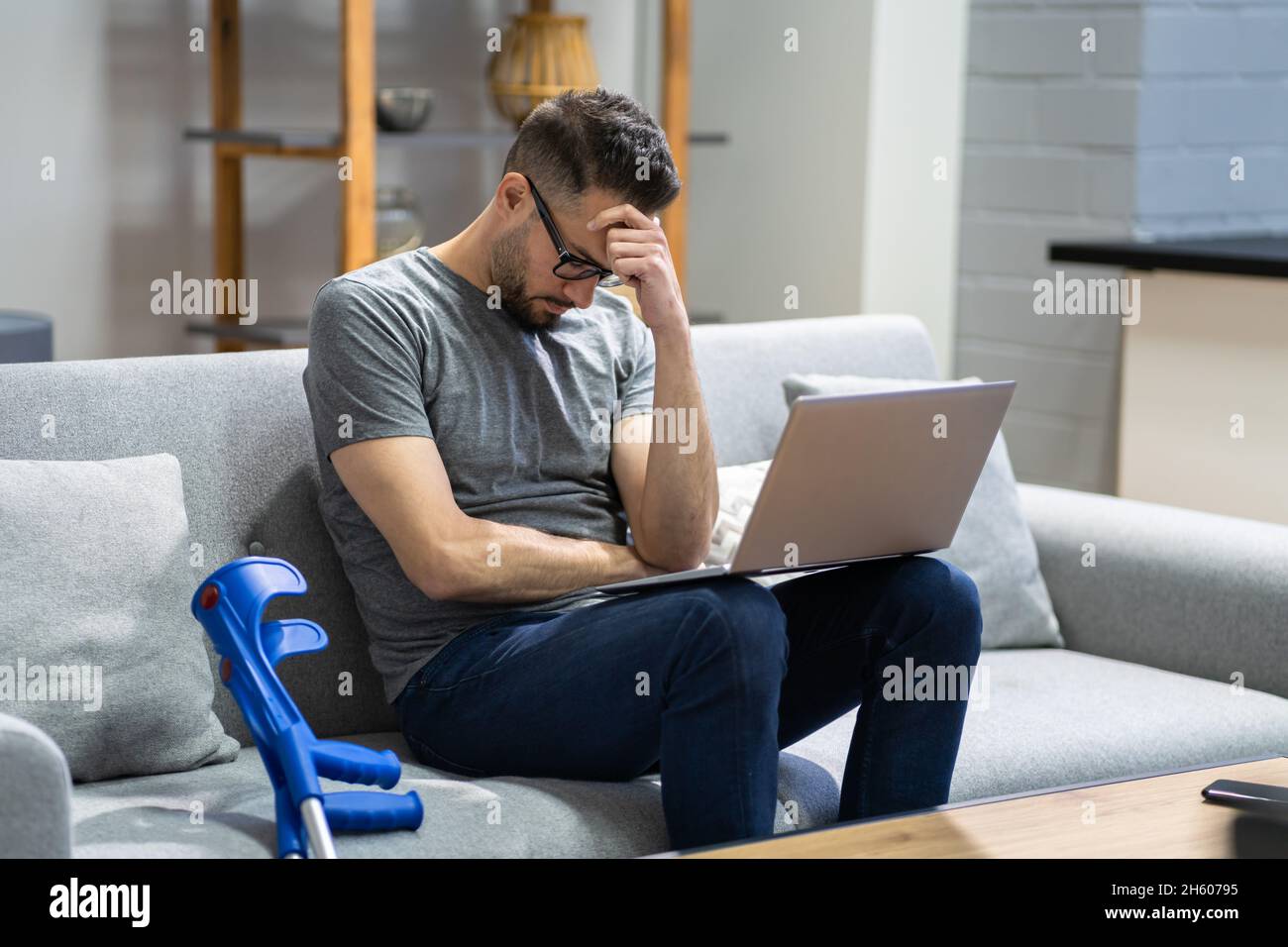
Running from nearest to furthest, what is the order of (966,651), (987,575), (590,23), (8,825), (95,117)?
(8,825) < (966,651) < (987,575) < (95,117) < (590,23)

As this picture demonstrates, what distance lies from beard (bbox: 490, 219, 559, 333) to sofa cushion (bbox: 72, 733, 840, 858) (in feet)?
1.67

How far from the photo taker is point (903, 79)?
11.8 ft

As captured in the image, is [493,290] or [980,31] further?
[980,31]

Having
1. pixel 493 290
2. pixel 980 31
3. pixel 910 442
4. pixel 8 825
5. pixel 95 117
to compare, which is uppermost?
pixel 980 31

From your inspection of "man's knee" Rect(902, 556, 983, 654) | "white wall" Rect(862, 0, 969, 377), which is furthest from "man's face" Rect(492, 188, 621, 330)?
"white wall" Rect(862, 0, 969, 377)

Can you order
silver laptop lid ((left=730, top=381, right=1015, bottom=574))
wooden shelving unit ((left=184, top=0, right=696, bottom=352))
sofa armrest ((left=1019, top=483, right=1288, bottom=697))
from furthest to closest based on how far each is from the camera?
wooden shelving unit ((left=184, top=0, right=696, bottom=352)), sofa armrest ((left=1019, top=483, right=1288, bottom=697)), silver laptop lid ((left=730, top=381, right=1015, bottom=574))

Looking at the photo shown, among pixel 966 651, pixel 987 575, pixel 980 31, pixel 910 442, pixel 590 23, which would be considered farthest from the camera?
pixel 590 23

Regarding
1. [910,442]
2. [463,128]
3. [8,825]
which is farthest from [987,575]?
[463,128]

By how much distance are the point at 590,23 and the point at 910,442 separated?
2.46 meters

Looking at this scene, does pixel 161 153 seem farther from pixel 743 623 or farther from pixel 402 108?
pixel 743 623

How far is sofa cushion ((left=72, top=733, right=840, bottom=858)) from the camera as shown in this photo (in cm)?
155

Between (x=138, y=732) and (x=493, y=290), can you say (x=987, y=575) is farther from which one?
(x=138, y=732)

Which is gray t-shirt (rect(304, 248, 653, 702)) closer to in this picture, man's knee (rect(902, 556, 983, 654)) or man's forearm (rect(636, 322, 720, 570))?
man's forearm (rect(636, 322, 720, 570))
